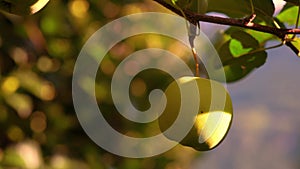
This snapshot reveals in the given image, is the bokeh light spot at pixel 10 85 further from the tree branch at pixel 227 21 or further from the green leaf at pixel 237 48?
the tree branch at pixel 227 21

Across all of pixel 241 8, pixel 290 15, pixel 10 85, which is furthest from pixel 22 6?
Result: pixel 10 85

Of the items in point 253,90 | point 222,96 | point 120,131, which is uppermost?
point 222,96

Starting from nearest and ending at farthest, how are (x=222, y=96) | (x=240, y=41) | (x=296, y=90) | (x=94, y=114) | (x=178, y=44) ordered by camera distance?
(x=222, y=96)
(x=240, y=41)
(x=94, y=114)
(x=178, y=44)
(x=296, y=90)

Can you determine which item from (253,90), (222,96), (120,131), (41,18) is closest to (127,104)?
(120,131)

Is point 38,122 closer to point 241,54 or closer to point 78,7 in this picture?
point 78,7

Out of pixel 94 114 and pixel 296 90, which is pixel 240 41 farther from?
pixel 296 90
